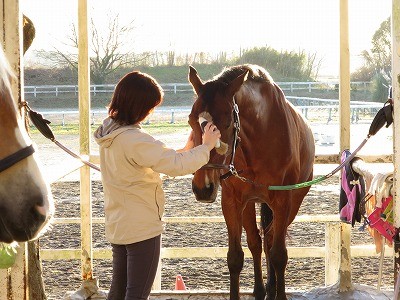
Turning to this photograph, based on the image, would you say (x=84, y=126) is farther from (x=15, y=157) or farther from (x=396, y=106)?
(x=15, y=157)

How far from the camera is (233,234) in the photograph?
425 centimetres

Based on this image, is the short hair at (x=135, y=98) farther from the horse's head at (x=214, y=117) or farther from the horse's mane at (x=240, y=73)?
the horse's mane at (x=240, y=73)

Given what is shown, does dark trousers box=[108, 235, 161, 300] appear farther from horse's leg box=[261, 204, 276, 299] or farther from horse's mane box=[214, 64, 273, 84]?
horse's leg box=[261, 204, 276, 299]

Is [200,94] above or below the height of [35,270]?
above

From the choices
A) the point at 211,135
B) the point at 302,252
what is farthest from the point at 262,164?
the point at 302,252

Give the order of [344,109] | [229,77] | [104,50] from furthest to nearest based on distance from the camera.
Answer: [104,50], [344,109], [229,77]

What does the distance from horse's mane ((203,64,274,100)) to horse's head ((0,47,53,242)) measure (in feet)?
5.81

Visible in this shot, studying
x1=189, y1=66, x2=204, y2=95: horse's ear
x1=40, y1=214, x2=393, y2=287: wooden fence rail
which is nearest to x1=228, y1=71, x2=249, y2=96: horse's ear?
x1=189, y1=66, x2=204, y2=95: horse's ear

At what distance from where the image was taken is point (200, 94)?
11.9ft

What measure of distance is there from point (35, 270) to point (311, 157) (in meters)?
2.17

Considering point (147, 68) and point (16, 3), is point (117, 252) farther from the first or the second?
point (147, 68)

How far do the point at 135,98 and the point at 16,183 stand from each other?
3.93ft

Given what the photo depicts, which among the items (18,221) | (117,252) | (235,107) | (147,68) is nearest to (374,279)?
(235,107)

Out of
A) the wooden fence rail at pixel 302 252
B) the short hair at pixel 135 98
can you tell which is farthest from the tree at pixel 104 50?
the short hair at pixel 135 98
